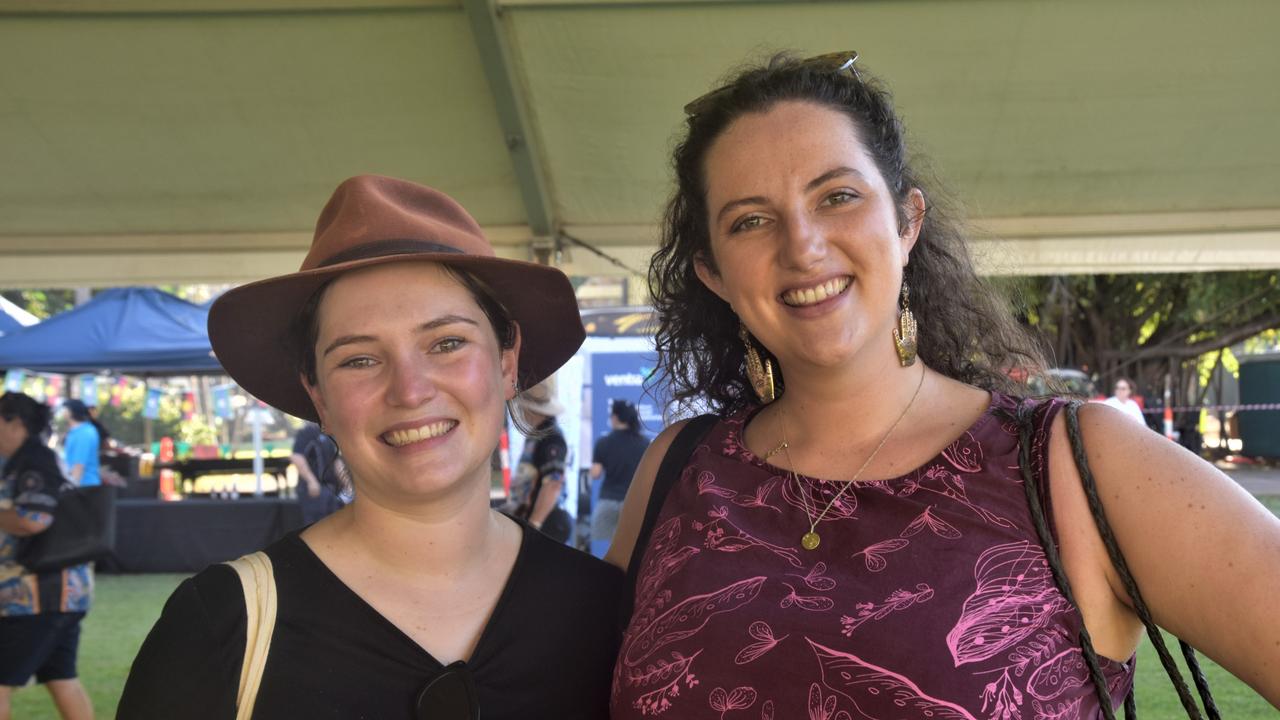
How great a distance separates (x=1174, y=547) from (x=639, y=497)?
3.22ft

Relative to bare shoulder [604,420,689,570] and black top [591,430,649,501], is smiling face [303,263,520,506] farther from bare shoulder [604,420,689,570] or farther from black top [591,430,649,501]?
black top [591,430,649,501]

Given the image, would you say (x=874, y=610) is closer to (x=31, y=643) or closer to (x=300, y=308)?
(x=300, y=308)

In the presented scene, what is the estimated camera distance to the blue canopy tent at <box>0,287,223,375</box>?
10.2 meters

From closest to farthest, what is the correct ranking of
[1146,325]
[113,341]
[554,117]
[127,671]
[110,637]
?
[554,117] < [127,671] < [110,637] < [113,341] < [1146,325]

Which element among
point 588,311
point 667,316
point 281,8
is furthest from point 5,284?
point 667,316

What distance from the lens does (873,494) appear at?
5.33 feet

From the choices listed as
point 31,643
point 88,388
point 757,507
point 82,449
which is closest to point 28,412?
point 31,643

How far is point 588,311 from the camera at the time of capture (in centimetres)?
669

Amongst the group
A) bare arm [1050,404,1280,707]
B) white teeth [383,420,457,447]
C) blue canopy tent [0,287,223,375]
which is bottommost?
bare arm [1050,404,1280,707]

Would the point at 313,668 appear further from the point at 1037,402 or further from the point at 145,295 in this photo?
the point at 145,295

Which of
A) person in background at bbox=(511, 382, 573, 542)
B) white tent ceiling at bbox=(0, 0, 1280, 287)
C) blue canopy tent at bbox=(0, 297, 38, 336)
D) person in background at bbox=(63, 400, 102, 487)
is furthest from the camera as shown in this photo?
blue canopy tent at bbox=(0, 297, 38, 336)

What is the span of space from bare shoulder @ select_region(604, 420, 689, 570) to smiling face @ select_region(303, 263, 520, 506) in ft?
1.21

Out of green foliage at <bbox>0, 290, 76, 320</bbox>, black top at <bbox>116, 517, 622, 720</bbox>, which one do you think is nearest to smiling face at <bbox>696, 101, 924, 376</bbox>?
black top at <bbox>116, 517, 622, 720</bbox>

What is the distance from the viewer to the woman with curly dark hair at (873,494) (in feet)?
4.50
